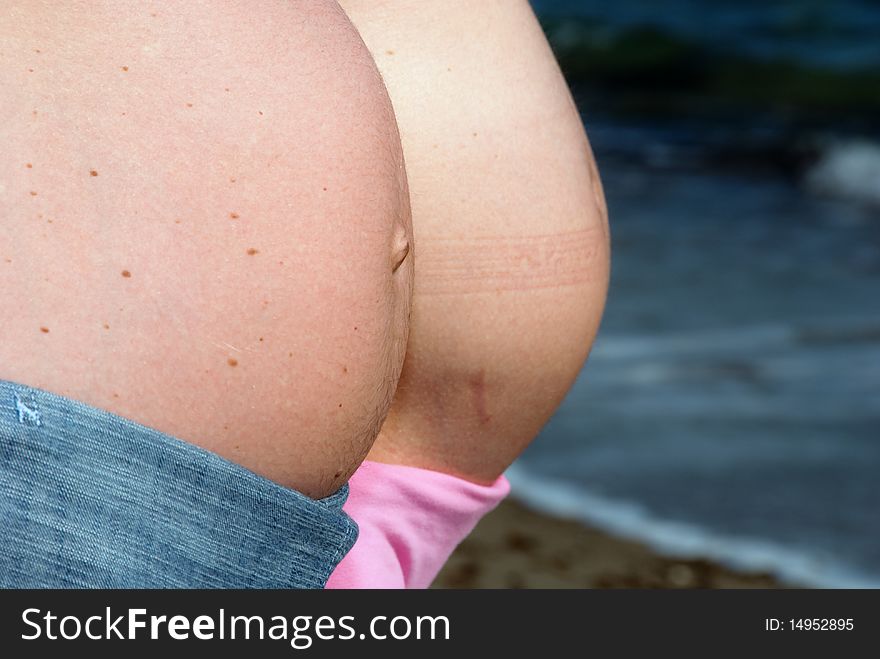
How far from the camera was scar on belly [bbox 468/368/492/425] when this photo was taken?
1002 mm

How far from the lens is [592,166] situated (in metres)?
1.11

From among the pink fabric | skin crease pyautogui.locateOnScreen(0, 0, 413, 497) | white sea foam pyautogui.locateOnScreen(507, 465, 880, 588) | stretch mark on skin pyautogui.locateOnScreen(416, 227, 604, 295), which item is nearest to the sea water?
white sea foam pyautogui.locateOnScreen(507, 465, 880, 588)

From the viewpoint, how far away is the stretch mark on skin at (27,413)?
26.9 inches

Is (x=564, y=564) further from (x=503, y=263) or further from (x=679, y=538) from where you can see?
(x=503, y=263)

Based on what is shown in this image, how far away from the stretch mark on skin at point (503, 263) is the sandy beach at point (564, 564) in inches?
43.2

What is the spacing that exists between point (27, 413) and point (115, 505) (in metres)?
0.08

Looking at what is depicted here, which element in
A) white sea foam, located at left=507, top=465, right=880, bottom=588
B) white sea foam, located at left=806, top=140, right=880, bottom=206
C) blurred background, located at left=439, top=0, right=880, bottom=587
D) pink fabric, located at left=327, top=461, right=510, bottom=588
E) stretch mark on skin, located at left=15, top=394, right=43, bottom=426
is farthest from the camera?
white sea foam, located at left=806, top=140, right=880, bottom=206

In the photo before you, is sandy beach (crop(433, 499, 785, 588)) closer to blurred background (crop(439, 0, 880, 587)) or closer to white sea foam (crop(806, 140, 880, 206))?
blurred background (crop(439, 0, 880, 587))

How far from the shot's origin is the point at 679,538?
2.18 meters

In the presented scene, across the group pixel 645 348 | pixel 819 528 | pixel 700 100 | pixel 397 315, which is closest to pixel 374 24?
pixel 397 315

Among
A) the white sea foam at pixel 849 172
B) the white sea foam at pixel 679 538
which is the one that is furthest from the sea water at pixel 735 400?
the white sea foam at pixel 849 172

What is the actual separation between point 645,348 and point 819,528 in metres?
1.07

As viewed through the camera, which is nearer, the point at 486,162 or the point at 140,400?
the point at 140,400
